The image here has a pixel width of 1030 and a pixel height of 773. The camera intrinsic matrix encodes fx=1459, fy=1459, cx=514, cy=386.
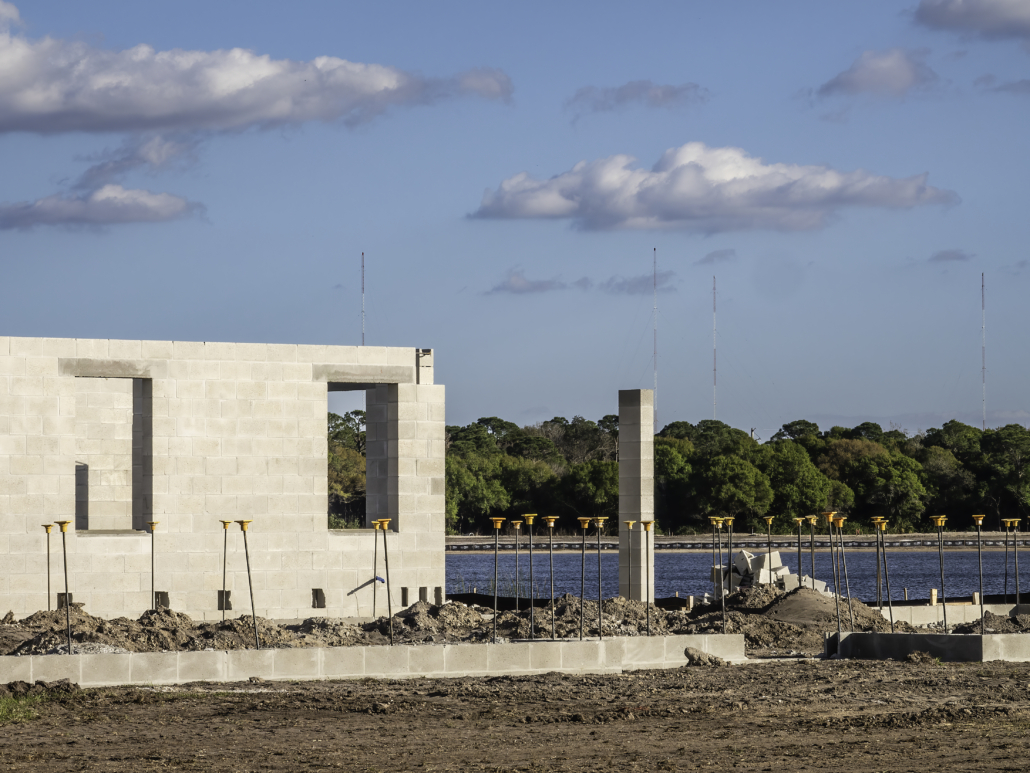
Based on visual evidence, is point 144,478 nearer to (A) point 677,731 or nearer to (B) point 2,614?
(B) point 2,614

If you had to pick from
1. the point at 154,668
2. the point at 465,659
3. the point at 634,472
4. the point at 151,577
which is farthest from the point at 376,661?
the point at 634,472

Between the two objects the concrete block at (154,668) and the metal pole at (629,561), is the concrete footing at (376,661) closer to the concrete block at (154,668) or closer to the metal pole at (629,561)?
the concrete block at (154,668)

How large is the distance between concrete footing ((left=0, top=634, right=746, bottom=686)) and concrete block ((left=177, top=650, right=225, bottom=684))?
0.05 ft

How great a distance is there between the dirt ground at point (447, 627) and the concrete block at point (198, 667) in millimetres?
1789

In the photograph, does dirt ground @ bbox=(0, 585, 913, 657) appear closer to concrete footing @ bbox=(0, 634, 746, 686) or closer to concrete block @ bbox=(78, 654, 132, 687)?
concrete block @ bbox=(78, 654, 132, 687)

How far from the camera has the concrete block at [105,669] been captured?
21.8 m

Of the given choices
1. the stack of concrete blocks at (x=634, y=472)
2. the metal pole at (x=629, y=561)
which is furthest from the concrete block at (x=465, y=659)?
the stack of concrete blocks at (x=634, y=472)

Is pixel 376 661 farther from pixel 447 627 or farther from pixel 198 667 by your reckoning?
pixel 447 627

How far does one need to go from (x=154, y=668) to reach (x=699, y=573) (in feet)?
244

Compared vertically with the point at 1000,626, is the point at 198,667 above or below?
above

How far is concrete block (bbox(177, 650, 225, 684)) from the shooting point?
22469mm

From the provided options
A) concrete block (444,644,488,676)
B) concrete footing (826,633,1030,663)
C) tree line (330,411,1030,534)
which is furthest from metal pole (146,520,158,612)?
tree line (330,411,1030,534)

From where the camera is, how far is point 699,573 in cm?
9431

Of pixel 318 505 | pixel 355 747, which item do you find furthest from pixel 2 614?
pixel 355 747
